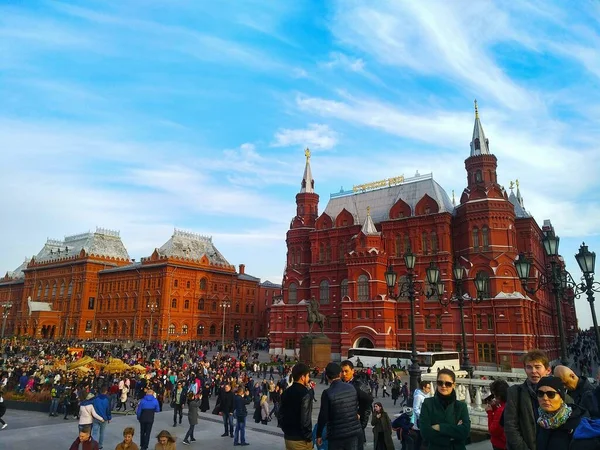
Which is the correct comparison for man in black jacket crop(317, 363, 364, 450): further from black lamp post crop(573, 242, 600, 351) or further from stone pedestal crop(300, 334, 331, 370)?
stone pedestal crop(300, 334, 331, 370)

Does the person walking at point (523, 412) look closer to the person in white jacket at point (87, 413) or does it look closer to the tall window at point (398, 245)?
the person in white jacket at point (87, 413)

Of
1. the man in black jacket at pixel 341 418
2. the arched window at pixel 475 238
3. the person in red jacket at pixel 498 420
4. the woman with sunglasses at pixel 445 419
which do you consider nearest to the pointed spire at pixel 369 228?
the arched window at pixel 475 238

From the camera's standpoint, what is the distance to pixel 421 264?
170 ft

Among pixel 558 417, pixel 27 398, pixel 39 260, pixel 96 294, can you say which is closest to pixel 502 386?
pixel 558 417

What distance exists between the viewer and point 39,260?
3696 inches

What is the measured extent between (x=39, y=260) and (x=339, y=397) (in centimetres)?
10344

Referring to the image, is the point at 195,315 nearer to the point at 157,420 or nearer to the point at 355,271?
the point at 355,271

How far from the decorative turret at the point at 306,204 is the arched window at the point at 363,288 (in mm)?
13694

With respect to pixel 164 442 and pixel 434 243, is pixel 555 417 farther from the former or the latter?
pixel 434 243

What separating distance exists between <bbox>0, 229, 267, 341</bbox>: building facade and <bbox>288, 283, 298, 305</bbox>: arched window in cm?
1366

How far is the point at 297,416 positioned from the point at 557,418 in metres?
3.46

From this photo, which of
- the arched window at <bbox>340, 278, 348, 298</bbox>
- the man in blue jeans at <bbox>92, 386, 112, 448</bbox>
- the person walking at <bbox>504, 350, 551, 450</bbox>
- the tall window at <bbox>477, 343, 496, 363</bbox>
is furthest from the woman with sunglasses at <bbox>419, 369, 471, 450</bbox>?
the arched window at <bbox>340, 278, 348, 298</bbox>

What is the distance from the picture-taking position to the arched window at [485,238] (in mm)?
47531

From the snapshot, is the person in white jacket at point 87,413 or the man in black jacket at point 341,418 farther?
the person in white jacket at point 87,413
